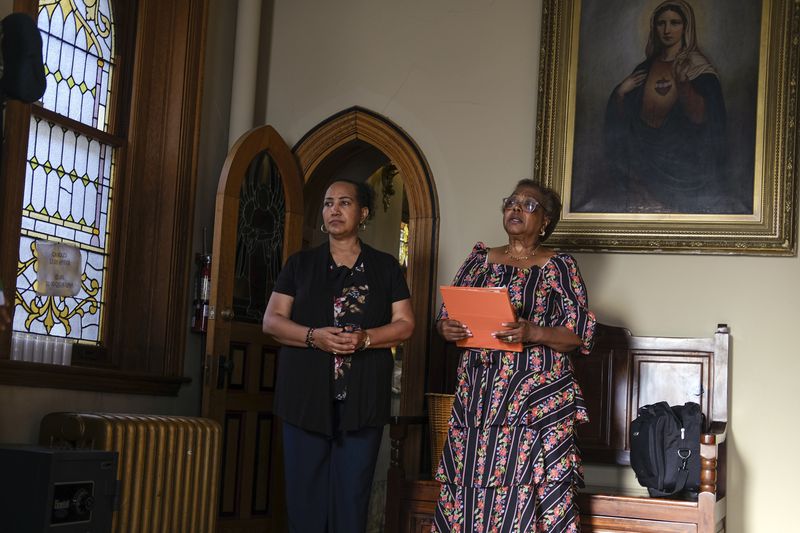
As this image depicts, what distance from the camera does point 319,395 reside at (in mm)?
3908

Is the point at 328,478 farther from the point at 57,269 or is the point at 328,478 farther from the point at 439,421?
the point at 57,269

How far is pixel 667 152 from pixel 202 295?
2.43 m

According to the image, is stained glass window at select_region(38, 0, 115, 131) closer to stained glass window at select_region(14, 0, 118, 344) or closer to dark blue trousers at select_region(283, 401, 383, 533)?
stained glass window at select_region(14, 0, 118, 344)

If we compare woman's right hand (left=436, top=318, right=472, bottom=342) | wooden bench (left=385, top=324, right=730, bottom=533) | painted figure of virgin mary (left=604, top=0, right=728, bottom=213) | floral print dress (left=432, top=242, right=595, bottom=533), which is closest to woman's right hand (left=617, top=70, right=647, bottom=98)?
painted figure of virgin mary (left=604, top=0, right=728, bottom=213)

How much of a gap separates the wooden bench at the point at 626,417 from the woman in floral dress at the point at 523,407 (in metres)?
0.40

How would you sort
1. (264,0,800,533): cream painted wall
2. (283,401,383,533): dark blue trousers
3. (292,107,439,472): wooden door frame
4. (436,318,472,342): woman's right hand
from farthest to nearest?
(292,107,439,472): wooden door frame, (264,0,800,533): cream painted wall, (436,318,472,342): woman's right hand, (283,401,383,533): dark blue trousers

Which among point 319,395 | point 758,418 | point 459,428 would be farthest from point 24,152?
point 758,418

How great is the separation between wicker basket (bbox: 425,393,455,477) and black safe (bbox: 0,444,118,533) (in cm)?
172

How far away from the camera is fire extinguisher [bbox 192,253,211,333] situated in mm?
5301

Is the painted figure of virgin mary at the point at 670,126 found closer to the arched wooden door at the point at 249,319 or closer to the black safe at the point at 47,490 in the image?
the arched wooden door at the point at 249,319

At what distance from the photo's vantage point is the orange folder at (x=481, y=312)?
3.98 meters

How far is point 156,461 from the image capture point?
4.32 m

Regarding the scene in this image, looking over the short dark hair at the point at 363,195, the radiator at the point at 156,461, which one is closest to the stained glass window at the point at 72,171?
the radiator at the point at 156,461

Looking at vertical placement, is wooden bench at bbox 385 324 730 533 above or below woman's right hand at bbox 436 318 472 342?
below
